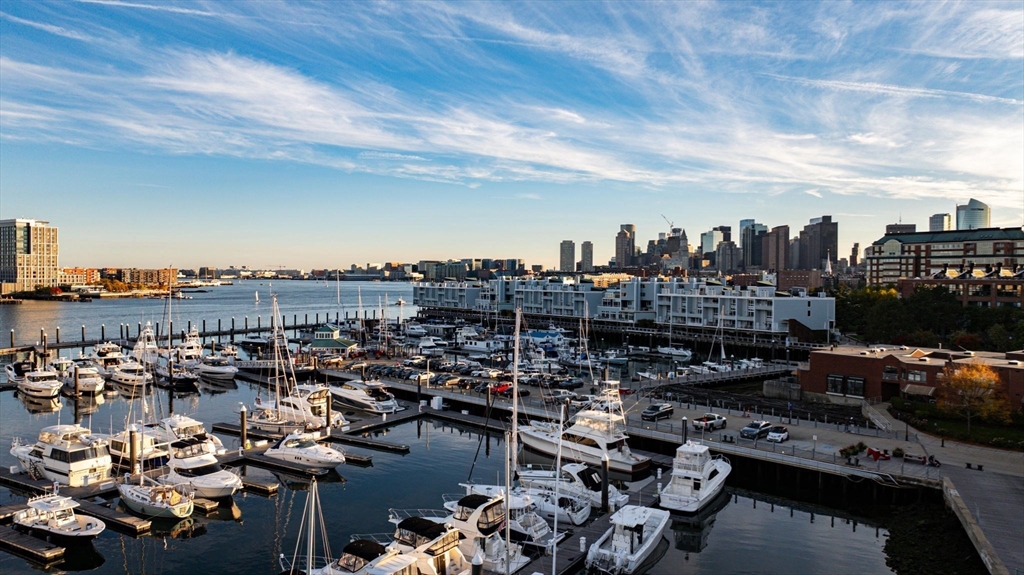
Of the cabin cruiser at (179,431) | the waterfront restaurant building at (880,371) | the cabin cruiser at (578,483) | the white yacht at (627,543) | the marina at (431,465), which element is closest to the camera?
the white yacht at (627,543)

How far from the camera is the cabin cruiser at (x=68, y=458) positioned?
24062 mm

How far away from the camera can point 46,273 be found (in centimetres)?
19612

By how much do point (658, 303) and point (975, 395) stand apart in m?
56.7

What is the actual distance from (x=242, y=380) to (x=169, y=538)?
32.2m

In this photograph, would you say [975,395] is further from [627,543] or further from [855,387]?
[627,543]

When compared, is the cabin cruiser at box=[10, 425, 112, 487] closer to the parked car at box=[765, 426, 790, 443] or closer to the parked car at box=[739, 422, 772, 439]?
the parked car at box=[739, 422, 772, 439]

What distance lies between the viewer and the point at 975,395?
29.6m

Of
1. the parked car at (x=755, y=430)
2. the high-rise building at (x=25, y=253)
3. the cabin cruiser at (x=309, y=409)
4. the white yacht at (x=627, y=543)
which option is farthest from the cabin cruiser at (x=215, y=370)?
the high-rise building at (x=25, y=253)

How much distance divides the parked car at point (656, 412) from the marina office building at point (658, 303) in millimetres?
26661

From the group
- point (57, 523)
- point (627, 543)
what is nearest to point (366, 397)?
point (57, 523)

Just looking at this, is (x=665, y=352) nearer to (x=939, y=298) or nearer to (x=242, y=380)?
(x=939, y=298)

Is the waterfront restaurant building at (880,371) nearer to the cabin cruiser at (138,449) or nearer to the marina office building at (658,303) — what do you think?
the marina office building at (658,303)

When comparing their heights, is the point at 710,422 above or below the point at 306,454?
above

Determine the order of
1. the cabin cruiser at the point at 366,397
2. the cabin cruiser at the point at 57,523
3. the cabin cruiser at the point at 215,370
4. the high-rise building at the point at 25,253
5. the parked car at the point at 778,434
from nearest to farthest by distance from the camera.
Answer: the cabin cruiser at the point at 57,523 → the parked car at the point at 778,434 → the cabin cruiser at the point at 366,397 → the cabin cruiser at the point at 215,370 → the high-rise building at the point at 25,253
